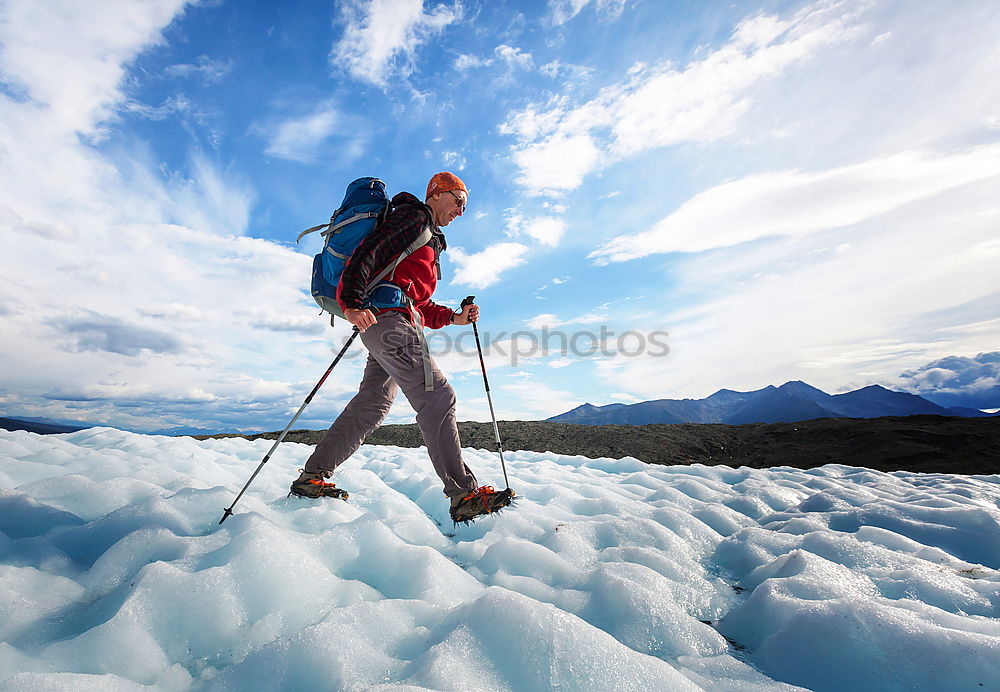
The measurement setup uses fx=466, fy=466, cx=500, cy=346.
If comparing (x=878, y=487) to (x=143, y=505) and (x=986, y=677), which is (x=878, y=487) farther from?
(x=143, y=505)

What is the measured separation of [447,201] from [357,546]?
7.81ft

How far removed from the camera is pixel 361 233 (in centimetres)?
314

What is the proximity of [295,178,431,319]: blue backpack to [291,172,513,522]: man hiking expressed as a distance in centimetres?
3

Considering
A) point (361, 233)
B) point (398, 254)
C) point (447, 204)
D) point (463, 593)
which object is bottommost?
point (463, 593)

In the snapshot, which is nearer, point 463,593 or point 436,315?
point 463,593

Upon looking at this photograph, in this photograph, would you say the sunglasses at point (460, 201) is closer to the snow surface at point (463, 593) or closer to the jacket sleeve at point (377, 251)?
the jacket sleeve at point (377, 251)

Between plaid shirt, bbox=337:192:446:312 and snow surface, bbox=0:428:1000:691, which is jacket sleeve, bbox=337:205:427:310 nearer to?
plaid shirt, bbox=337:192:446:312

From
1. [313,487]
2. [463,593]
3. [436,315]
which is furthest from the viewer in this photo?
[436,315]

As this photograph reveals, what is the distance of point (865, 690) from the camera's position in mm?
1619

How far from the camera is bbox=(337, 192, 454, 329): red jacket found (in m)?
3.01

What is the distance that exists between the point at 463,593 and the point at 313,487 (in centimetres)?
187

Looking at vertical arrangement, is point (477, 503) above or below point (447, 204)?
below

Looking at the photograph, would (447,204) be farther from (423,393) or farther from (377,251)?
(423,393)

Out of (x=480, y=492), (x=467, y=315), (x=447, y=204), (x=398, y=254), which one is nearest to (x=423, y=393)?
(x=480, y=492)
